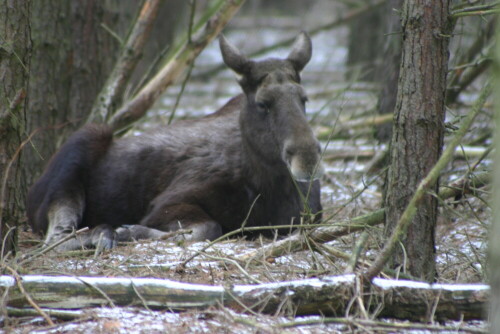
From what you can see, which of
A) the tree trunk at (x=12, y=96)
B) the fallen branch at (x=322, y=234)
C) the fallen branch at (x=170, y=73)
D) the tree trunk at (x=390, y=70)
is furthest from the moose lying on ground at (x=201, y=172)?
the tree trunk at (x=390, y=70)

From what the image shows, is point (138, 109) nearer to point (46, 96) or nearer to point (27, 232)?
point (46, 96)

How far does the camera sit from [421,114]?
377 centimetres

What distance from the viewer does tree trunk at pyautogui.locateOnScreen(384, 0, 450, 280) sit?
3.77 metres

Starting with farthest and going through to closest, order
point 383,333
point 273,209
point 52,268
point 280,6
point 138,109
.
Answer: point 280,6
point 138,109
point 273,209
point 52,268
point 383,333

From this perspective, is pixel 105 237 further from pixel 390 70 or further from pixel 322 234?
pixel 390 70

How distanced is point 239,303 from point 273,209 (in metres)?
2.62

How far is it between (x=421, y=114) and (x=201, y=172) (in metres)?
2.80

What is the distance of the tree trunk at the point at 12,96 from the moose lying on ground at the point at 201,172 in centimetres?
106

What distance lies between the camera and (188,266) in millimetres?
4234

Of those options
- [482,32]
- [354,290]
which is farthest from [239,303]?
[482,32]

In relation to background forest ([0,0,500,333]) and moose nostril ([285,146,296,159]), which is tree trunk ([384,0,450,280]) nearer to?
background forest ([0,0,500,333])

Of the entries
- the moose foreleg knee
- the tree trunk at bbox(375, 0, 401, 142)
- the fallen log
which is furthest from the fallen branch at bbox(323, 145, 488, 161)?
the fallen log

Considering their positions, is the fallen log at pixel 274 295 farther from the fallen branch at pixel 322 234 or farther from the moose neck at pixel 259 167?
the moose neck at pixel 259 167

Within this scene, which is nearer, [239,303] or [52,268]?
[239,303]
